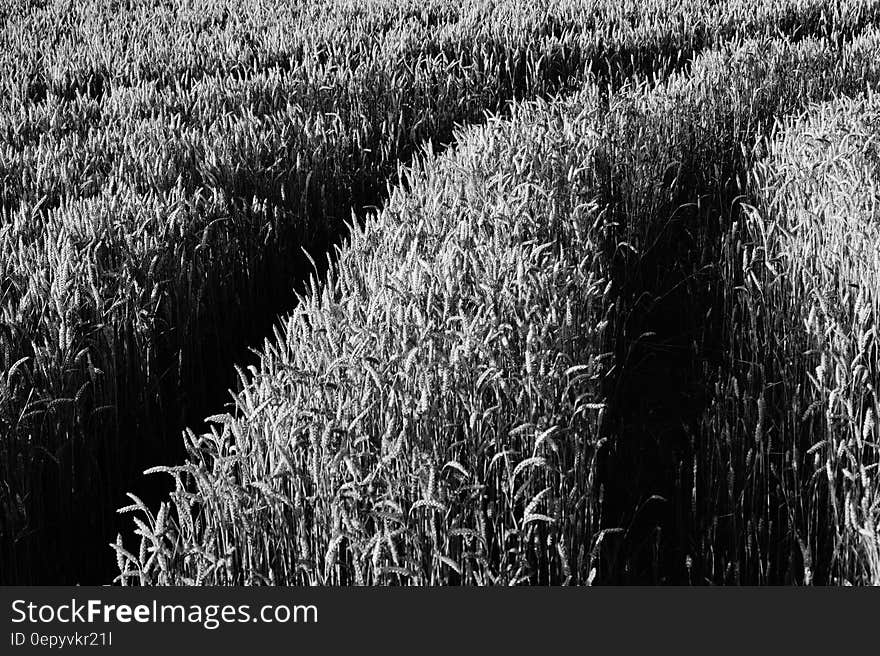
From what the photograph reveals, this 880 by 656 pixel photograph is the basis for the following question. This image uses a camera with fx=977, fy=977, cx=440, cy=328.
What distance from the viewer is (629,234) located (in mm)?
3576

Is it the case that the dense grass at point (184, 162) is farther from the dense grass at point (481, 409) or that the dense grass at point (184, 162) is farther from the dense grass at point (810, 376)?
the dense grass at point (810, 376)

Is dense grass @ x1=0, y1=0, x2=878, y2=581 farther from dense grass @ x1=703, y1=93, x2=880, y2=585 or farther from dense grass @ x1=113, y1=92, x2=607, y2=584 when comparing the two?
dense grass @ x1=703, y1=93, x2=880, y2=585

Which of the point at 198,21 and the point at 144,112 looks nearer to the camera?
the point at 144,112

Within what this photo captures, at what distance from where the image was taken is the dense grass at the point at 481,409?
64.0 inches

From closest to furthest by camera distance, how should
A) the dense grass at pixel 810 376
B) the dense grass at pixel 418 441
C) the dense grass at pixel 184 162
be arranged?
the dense grass at pixel 418 441 < the dense grass at pixel 810 376 < the dense grass at pixel 184 162

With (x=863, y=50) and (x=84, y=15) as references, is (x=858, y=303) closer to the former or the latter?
(x=863, y=50)

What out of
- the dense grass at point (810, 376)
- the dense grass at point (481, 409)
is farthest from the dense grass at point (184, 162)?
the dense grass at point (810, 376)

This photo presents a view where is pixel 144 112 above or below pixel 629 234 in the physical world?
above

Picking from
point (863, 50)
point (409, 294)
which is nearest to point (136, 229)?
point (409, 294)

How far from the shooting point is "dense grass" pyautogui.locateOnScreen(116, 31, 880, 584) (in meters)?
1.62

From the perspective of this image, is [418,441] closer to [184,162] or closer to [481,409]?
[481,409]

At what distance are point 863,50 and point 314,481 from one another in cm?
572

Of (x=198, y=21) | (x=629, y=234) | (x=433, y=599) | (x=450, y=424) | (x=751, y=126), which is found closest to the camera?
(x=433, y=599)

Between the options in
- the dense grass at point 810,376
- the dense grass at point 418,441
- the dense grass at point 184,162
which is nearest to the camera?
the dense grass at point 418,441
